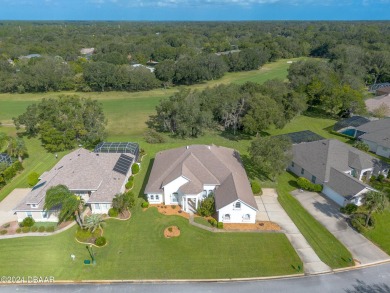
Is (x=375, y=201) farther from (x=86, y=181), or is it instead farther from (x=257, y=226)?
(x=86, y=181)

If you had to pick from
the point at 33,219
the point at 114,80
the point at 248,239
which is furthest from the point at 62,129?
the point at 114,80

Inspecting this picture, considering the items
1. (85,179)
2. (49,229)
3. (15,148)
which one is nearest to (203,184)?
(85,179)

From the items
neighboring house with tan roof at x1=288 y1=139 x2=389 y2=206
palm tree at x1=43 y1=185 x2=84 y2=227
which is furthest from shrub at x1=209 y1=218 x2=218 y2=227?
neighboring house with tan roof at x1=288 y1=139 x2=389 y2=206

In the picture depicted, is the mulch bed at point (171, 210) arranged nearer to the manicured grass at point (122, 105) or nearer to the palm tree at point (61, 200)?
the palm tree at point (61, 200)

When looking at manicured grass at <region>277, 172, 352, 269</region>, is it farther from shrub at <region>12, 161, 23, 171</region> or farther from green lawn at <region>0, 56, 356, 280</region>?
shrub at <region>12, 161, 23, 171</region>

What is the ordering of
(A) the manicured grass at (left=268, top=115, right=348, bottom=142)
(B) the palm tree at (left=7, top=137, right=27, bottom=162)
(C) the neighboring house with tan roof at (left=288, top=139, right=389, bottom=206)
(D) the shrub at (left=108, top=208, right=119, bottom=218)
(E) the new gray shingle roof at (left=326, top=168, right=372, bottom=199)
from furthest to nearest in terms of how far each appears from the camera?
(A) the manicured grass at (left=268, top=115, right=348, bottom=142)
(B) the palm tree at (left=7, top=137, right=27, bottom=162)
(C) the neighboring house with tan roof at (left=288, top=139, right=389, bottom=206)
(E) the new gray shingle roof at (left=326, top=168, right=372, bottom=199)
(D) the shrub at (left=108, top=208, right=119, bottom=218)

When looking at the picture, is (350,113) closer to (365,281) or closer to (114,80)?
(365,281)
